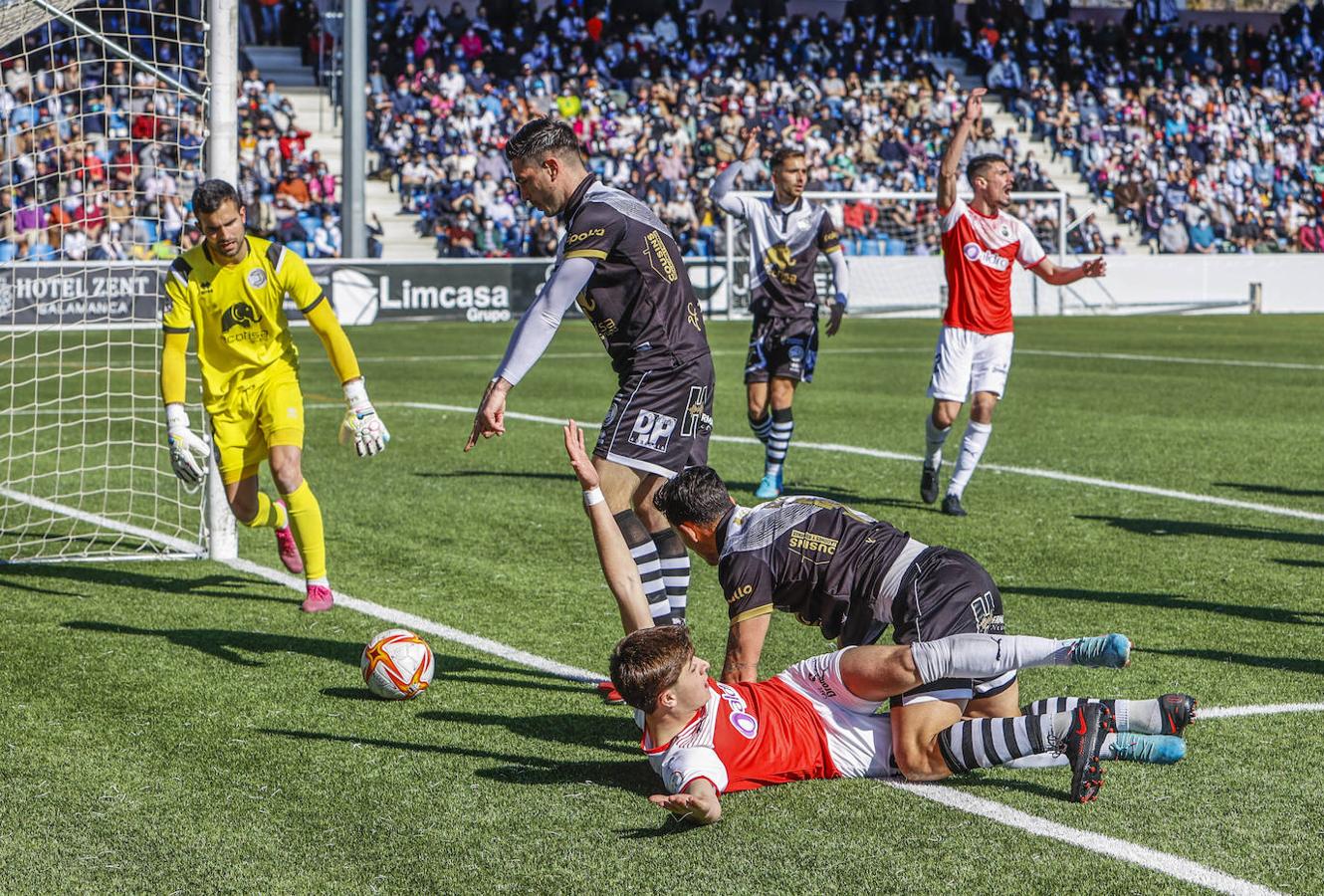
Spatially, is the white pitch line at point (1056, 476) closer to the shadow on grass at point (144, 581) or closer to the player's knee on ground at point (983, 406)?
the player's knee on ground at point (983, 406)

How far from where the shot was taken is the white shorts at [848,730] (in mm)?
5008

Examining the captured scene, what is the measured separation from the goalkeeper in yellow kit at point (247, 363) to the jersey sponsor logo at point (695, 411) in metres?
2.00

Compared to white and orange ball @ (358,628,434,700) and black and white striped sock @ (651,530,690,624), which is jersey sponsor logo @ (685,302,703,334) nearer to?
black and white striped sock @ (651,530,690,624)

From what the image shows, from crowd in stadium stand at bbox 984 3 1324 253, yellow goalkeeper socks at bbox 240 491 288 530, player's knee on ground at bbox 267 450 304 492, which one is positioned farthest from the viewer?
crowd in stadium stand at bbox 984 3 1324 253

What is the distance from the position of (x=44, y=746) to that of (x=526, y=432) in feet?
30.5

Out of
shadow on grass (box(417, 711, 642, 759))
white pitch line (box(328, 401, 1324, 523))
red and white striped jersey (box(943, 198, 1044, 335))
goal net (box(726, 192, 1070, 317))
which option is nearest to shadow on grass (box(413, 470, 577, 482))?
white pitch line (box(328, 401, 1324, 523))

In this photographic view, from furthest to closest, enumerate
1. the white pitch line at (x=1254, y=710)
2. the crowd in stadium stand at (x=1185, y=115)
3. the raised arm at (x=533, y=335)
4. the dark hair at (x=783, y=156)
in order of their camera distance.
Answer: the crowd in stadium stand at (x=1185, y=115)
the dark hair at (x=783, y=156)
the white pitch line at (x=1254, y=710)
the raised arm at (x=533, y=335)

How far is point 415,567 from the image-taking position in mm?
8609

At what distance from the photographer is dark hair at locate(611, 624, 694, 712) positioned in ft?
15.3

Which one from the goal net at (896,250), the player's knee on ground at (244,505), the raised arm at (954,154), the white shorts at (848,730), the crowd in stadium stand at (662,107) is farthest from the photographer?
the crowd in stadium stand at (662,107)

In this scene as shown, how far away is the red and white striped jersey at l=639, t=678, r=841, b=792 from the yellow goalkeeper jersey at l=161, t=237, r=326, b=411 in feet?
11.8

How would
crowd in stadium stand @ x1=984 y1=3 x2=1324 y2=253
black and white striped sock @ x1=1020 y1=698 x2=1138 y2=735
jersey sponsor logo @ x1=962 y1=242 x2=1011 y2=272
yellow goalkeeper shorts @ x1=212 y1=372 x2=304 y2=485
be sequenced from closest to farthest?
black and white striped sock @ x1=1020 y1=698 x2=1138 y2=735 < yellow goalkeeper shorts @ x1=212 y1=372 x2=304 y2=485 < jersey sponsor logo @ x1=962 y1=242 x2=1011 y2=272 < crowd in stadium stand @ x1=984 y1=3 x2=1324 y2=253

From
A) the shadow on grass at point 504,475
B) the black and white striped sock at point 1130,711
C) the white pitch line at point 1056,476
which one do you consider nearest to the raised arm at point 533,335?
the black and white striped sock at point 1130,711

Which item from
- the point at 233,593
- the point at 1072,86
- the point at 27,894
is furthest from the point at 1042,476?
the point at 1072,86
